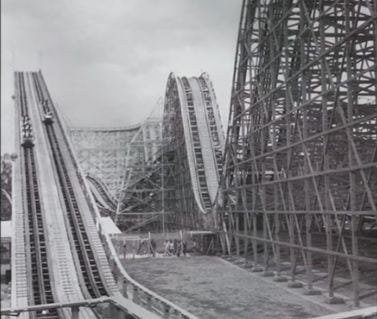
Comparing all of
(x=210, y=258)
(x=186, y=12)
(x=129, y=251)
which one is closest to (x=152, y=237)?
(x=129, y=251)

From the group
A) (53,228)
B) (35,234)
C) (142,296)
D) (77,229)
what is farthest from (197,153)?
(142,296)

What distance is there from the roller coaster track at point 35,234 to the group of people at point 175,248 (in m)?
5.73

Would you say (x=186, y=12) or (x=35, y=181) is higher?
(x=186, y=12)

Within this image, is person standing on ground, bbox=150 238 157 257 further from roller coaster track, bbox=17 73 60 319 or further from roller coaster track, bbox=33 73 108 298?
roller coaster track, bbox=17 73 60 319

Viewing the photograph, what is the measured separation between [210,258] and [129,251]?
4.25 meters

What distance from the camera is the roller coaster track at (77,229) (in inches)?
567

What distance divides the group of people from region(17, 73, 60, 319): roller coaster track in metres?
5.73

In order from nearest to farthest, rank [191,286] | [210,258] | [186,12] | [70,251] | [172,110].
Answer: [186,12] → [191,286] → [70,251] → [210,258] → [172,110]

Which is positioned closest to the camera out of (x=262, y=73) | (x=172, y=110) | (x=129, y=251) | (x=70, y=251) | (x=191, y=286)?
(x=191, y=286)

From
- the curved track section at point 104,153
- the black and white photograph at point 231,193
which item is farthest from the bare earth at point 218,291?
the curved track section at point 104,153

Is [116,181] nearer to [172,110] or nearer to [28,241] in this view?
[172,110]

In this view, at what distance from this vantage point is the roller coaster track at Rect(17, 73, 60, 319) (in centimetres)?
1359

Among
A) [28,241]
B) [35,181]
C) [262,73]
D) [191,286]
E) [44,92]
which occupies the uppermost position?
[44,92]

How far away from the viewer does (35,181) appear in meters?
22.4
